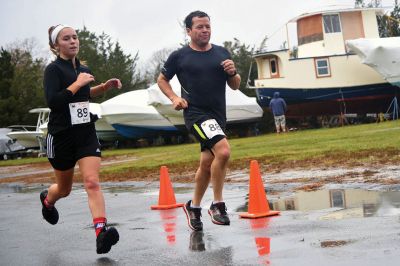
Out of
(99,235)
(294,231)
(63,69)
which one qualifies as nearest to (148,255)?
(99,235)

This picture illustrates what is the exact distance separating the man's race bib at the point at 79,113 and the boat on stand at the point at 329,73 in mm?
34395

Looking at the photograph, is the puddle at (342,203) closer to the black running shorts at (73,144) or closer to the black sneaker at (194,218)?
the black sneaker at (194,218)

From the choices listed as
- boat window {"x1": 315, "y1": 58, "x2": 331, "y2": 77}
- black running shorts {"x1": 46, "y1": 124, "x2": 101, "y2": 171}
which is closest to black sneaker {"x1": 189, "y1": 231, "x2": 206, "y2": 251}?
black running shorts {"x1": 46, "y1": 124, "x2": 101, "y2": 171}

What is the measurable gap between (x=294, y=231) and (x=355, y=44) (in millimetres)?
30085

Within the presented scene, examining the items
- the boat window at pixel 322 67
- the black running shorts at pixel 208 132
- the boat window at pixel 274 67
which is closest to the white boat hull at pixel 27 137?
the boat window at pixel 274 67

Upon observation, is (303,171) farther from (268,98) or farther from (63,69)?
(268,98)

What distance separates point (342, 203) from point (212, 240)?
7.03 ft

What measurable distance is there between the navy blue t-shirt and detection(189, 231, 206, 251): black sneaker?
3.53 feet

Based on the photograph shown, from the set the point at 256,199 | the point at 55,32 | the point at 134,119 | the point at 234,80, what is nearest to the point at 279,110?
the point at 134,119

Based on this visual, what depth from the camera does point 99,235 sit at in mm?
5711

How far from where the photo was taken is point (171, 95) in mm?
7070

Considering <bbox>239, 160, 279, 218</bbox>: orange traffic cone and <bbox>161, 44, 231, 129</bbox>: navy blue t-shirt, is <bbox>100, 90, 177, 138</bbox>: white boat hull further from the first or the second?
<bbox>161, 44, 231, 129</bbox>: navy blue t-shirt

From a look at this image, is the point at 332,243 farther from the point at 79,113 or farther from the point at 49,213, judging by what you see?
the point at 49,213

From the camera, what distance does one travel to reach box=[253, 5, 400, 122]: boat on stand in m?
39.4
